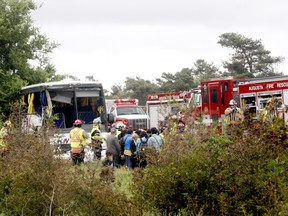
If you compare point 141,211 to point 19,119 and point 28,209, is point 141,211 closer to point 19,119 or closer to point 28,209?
point 28,209

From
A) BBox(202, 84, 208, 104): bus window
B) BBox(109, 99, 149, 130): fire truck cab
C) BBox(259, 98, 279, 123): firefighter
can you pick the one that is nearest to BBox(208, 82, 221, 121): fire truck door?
BBox(202, 84, 208, 104): bus window

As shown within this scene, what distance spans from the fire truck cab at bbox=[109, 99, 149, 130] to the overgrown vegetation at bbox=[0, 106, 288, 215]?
95.3 ft

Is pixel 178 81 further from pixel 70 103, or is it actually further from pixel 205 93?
pixel 70 103

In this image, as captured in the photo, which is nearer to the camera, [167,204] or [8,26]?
[167,204]

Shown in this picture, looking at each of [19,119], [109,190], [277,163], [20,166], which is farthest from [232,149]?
[19,119]

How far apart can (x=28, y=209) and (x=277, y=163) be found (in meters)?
3.44

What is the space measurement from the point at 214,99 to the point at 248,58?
134 feet

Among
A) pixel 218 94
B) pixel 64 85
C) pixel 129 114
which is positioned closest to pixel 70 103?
pixel 64 85

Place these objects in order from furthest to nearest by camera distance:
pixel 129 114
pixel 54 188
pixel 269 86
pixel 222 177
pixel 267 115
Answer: pixel 129 114
pixel 269 86
pixel 267 115
pixel 54 188
pixel 222 177

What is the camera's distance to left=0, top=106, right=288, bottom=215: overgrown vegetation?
7516 mm

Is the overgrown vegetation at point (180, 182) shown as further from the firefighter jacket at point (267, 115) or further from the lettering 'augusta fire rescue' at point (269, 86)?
the lettering 'augusta fire rescue' at point (269, 86)

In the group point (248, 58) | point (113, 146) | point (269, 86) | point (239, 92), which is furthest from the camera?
point (248, 58)

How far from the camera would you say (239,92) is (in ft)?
105

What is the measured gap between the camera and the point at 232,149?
785cm
